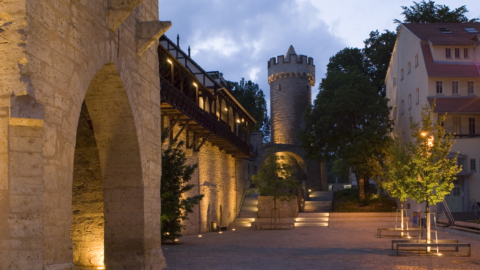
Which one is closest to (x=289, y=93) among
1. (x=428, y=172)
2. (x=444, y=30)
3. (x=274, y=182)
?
(x=444, y=30)

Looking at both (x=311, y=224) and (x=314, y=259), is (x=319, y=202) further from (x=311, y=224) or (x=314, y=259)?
(x=314, y=259)

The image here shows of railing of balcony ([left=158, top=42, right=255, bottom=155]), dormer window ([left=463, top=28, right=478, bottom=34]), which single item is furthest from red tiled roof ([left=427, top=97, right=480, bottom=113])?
railing of balcony ([left=158, top=42, right=255, bottom=155])

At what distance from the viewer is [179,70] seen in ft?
69.5

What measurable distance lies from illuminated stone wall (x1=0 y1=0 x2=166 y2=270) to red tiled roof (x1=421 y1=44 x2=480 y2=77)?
2666cm

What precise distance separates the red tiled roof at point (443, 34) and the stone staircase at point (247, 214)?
14.2 metres

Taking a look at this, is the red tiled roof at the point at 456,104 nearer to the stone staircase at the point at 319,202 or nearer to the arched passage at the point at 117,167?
the stone staircase at the point at 319,202

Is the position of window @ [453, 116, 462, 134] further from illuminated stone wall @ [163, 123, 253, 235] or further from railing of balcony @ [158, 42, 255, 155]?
illuminated stone wall @ [163, 123, 253, 235]

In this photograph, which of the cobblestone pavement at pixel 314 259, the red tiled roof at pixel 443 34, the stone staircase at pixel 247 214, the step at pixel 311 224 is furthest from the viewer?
the stone staircase at pixel 247 214

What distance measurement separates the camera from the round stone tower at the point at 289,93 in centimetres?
5422

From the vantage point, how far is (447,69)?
32000 millimetres

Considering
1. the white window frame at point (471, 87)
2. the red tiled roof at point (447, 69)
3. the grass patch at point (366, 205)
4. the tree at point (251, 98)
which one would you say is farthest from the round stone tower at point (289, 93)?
the white window frame at point (471, 87)

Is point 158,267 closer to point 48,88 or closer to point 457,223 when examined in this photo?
point 48,88

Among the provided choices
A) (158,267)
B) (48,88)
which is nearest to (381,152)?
(158,267)

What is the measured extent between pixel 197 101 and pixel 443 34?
17.4m
